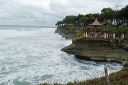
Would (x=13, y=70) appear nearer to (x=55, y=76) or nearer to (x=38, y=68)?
(x=38, y=68)

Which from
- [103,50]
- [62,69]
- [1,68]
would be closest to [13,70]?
[1,68]

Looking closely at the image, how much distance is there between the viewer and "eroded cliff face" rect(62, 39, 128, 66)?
1450 inches

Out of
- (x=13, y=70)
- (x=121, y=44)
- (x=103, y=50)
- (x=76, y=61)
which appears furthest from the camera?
(x=121, y=44)

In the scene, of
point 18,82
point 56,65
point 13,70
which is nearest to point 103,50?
point 56,65

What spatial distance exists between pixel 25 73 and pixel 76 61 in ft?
32.6

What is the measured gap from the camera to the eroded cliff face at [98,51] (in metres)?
36.8

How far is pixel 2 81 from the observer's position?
2681 centimetres

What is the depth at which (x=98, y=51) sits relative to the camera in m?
42.5

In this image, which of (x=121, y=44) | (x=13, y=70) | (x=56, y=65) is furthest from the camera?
(x=121, y=44)

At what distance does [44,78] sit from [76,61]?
1128 centimetres

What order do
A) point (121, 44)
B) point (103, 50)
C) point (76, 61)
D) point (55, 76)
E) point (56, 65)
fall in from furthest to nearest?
point (121, 44), point (103, 50), point (76, 61), point (56, 65), point (55, 76)

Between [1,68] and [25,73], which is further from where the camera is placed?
[1,68]

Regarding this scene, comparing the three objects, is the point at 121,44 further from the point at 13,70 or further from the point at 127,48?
the point at 13,70

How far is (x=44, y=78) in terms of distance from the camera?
28.2 metres
